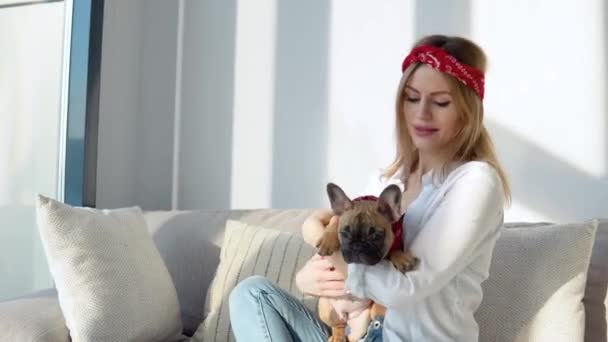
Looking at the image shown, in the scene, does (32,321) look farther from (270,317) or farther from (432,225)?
(432,225)

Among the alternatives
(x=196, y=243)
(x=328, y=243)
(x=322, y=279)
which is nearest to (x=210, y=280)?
(x=196, y=243)

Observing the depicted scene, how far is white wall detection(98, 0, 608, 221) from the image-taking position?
2.28 meters

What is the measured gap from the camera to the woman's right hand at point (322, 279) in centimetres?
146

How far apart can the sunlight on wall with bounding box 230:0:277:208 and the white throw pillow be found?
95 centimetres

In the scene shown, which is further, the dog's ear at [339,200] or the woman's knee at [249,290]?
the woman's knee at [249,290]

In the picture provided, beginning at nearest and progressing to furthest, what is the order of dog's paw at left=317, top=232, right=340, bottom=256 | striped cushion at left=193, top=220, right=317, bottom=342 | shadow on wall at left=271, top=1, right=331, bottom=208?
dog's paw at left=317, top=232, right=340, bottom=256 < striped cushion at left=193, top=220, right=317, bottom=342 < shadow on wall at left=271, top=1, right=331, bottom=208

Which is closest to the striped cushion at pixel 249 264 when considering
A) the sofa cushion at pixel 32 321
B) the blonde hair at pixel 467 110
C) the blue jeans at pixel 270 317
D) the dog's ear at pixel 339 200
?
the blue jeans at pixel 270 317

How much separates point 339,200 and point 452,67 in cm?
42

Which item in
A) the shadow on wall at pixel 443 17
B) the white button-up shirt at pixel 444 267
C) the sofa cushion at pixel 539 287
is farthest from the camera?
the shadow on wall at pixel 443 17

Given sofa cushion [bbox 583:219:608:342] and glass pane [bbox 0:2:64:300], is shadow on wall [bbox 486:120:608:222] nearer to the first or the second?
sofa cushion [bbox 583:219:608:342]

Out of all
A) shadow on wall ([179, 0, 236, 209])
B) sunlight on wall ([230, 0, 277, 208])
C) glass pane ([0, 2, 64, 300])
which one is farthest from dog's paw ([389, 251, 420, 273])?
glass pane ([0, 2, 64, 300])

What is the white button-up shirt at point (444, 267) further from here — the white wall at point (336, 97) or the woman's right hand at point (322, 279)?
the white wall at point (336, 97)

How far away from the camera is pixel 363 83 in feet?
8.68

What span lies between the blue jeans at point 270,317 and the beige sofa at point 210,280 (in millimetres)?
518
